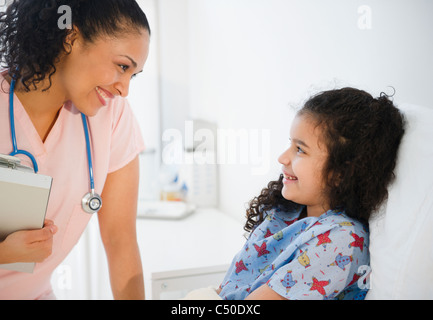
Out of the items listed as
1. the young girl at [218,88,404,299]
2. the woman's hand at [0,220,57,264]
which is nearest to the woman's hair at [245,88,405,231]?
the young girl at [218,88,404,299]

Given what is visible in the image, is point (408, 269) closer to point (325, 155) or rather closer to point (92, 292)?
point (325, 155)

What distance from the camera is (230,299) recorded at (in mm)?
895

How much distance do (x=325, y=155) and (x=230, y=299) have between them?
0.37 metres

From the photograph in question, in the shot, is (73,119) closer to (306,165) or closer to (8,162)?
(8,162)

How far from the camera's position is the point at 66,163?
1009mm

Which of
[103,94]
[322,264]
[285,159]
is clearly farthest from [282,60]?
[322,264]

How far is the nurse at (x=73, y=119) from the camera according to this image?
33.6 inches

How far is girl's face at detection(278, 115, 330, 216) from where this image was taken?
88cm

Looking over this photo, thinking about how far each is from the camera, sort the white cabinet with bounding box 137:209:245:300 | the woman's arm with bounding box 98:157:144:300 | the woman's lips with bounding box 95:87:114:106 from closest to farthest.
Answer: the woman's lips with bounding box 95:87:114:106
the woman's arm with bounding box 98:157:144:300
the white cabinet with bounding box 137:209:245:300

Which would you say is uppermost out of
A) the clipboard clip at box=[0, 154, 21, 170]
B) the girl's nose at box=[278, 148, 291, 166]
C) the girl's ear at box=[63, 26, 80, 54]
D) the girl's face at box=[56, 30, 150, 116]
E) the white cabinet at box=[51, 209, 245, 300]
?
the girl's ear at box=[63, 26, 80, 54]

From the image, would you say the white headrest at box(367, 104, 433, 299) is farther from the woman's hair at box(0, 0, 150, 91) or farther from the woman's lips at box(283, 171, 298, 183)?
the woman's hair at box(0, 0, 150, 91)

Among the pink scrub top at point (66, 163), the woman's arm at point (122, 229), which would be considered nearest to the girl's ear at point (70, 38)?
the pink scrub top at point (66, 163)

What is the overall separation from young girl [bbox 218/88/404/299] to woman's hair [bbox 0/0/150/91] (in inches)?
17.5
